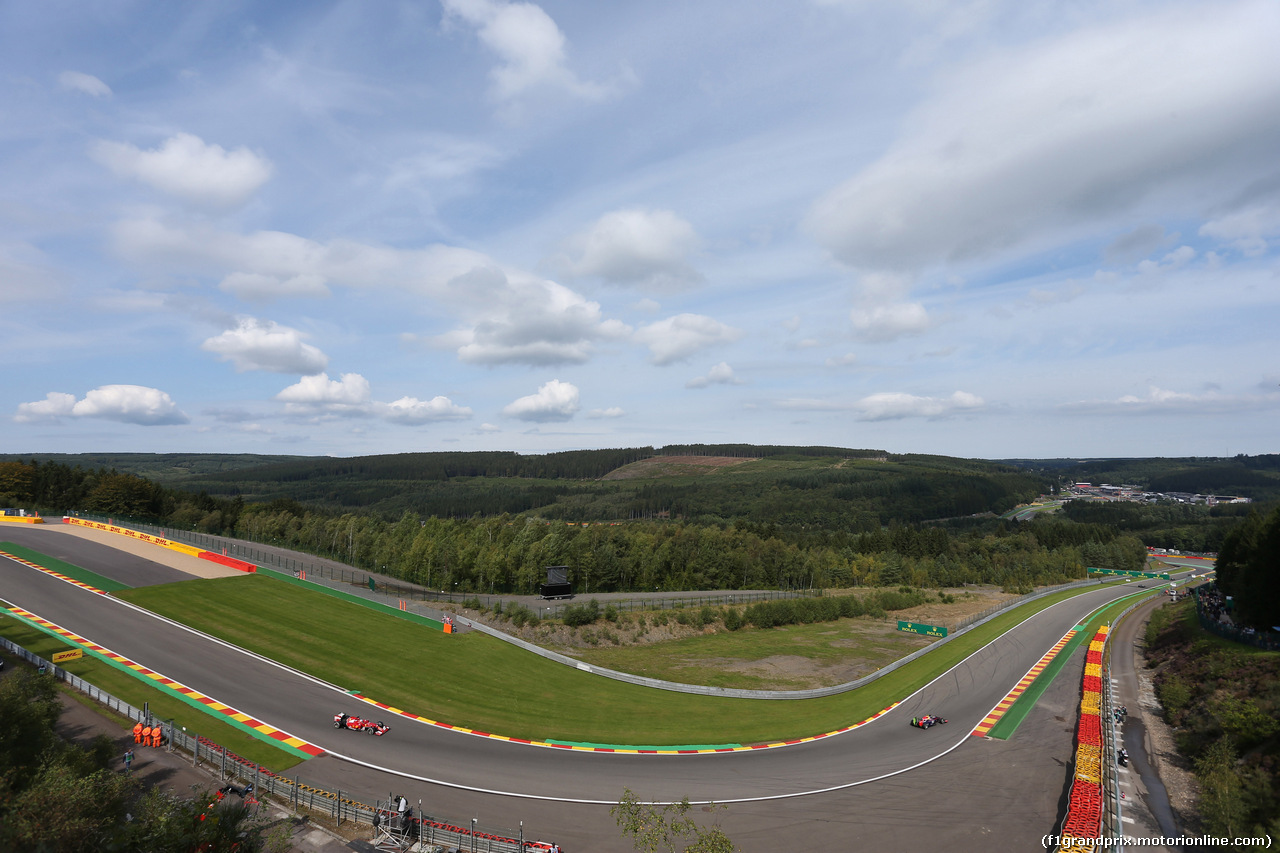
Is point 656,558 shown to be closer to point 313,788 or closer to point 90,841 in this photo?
point 313,788

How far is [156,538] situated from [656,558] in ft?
231

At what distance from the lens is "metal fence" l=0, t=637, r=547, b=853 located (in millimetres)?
19672

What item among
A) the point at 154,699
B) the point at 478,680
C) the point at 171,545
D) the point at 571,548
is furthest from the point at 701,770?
the point at 171,545

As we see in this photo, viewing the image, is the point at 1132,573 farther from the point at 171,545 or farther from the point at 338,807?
the point at 171,545

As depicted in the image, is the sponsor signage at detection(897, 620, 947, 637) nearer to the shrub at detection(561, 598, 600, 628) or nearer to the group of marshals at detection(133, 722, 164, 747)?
the shrub at detection(561, 598, 600, 628)

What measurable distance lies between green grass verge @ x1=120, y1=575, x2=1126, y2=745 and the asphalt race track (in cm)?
230

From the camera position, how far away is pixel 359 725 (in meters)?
29.5

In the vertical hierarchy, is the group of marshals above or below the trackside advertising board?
above

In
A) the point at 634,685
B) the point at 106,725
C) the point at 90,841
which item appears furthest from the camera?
the point at 634,685

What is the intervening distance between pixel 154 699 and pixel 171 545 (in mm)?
52900

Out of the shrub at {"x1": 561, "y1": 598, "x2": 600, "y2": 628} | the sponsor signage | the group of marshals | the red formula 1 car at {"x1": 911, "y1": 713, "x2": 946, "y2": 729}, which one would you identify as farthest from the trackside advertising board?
the group of marshals

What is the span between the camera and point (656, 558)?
9319 cm

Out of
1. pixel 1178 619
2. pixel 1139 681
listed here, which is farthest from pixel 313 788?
pixel 1178 619

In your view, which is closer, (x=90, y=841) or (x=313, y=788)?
(x=90, y=841)
